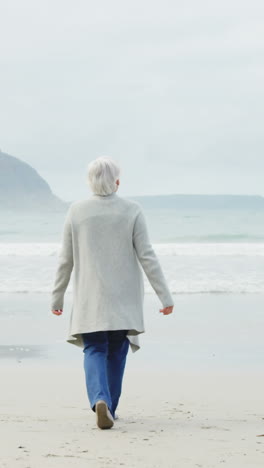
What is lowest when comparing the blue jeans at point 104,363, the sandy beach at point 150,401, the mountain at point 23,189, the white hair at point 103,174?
the mountain at point 23,189

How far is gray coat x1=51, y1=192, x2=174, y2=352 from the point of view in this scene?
4.42 metres

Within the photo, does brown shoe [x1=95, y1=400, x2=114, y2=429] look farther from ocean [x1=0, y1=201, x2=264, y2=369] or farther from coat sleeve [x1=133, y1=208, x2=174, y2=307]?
ocean [x1=0, y1=201, x2=264, y2=369]

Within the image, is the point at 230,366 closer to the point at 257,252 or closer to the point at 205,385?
the point at 205,385

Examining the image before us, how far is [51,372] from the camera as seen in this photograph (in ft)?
20.2

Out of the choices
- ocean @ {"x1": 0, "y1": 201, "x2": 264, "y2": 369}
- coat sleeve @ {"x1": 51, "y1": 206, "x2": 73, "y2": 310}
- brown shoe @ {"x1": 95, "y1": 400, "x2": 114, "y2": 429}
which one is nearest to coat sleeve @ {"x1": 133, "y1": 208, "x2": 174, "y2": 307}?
coat sleeve @ {"x1": 51, "y1": 206, "x2": 73, "y2": 310}

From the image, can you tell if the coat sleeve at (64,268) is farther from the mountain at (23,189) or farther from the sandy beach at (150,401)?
the mountain at (23,189)

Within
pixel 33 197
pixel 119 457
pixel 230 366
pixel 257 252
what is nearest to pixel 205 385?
pixel 230 366

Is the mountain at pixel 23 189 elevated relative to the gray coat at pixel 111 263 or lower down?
lower down

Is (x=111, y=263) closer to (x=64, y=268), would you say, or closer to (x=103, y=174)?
(x=64, y=268)

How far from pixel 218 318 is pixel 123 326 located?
5299mm

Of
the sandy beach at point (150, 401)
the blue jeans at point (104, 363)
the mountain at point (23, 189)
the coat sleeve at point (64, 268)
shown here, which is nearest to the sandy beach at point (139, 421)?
the sandy beach at point (150, 401)

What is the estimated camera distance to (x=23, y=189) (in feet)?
224

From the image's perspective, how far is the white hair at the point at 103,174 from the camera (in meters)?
4.39

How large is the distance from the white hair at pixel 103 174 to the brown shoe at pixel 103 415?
1.08m
